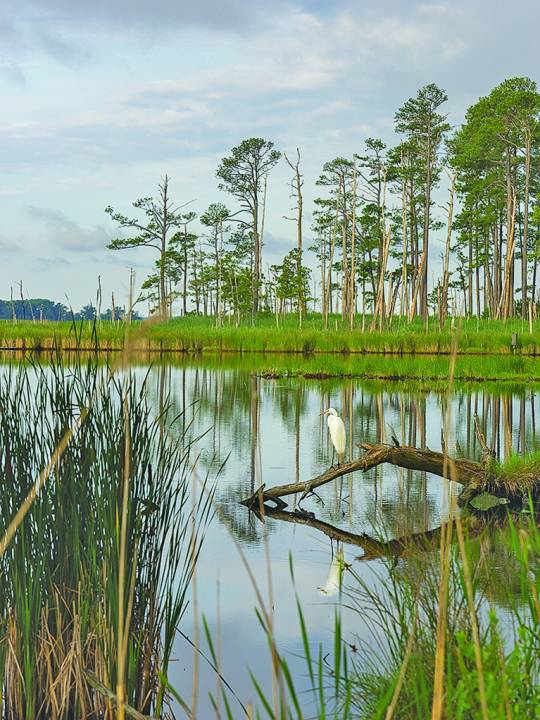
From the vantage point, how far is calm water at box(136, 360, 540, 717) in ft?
15.9

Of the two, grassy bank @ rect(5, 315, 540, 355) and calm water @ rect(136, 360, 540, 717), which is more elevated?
grassy bank @ rect(5, 315, 540, 355)

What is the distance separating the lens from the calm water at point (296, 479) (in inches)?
191

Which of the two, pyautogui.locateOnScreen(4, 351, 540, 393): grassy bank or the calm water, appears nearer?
the calm water

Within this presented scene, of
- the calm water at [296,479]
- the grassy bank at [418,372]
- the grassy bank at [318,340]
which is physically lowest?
the calm water at [296,479]

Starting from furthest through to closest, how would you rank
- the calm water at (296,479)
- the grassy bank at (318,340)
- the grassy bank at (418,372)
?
the grassy bank at (318,340)
the grassy bank at (418,372)
the calm water at (296,479)

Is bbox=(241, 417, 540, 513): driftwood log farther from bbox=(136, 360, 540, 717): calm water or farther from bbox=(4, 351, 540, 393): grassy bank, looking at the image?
bbox=(4, 351, 540, 393): grassy bank

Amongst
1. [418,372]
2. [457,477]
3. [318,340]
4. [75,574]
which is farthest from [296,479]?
[318,340]

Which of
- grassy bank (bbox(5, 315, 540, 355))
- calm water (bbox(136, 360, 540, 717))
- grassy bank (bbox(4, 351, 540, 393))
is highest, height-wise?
grassy bank (bbox(5, 315, 540, 355))

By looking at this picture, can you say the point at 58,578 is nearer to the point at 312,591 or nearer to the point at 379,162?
the point at 312,591

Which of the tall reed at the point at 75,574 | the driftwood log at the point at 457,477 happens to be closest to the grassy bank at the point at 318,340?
the driftwood log at the point at 457,477

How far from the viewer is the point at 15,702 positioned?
333cm

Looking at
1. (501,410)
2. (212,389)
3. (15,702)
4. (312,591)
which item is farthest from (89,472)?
(212,389)

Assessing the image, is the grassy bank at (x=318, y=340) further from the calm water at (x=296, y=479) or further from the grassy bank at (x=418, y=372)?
the calm water at (x=296, y=479)

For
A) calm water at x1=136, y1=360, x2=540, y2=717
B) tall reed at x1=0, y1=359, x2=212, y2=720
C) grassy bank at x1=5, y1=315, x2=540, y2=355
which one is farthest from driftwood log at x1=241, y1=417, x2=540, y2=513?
grassy bank at x1=5, y1=315, x2=540, y2=355
